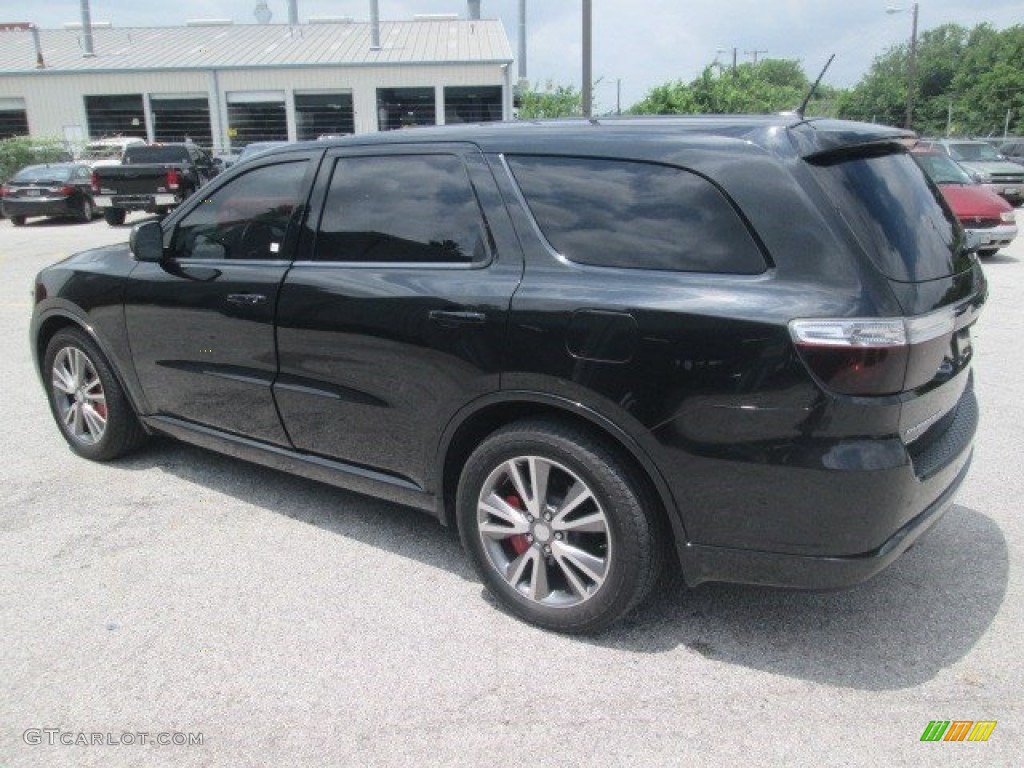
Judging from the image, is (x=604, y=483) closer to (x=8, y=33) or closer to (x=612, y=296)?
(x=612, y=296)

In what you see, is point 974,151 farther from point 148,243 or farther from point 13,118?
point 13,118

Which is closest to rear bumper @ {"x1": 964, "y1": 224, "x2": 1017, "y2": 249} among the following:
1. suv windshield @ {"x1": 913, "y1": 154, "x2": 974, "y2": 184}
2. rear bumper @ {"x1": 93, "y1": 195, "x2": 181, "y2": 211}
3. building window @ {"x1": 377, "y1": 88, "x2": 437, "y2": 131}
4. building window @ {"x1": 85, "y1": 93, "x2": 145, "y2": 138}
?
suv windshield @ {"x1": 913, "y1": 154, "x2": 974, "y2": 184}

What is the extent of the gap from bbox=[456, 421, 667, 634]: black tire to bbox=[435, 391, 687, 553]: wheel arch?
0.11 ft

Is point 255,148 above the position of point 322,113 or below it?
below

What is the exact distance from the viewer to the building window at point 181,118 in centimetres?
3978

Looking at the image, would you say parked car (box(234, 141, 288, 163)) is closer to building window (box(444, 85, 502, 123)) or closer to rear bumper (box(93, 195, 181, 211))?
rear bumper (box(93, 195, 181, 211))

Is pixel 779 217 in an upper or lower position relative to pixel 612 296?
upper

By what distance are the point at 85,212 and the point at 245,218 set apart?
794 inches

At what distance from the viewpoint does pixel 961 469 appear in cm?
313

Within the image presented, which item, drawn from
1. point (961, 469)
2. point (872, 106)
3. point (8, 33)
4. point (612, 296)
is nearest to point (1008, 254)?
point (961, 469)

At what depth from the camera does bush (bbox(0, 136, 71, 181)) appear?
88.0 ft

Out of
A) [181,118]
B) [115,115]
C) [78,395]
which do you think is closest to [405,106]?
[181,118]

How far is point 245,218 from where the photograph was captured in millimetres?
4023

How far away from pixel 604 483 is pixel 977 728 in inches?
53.2
